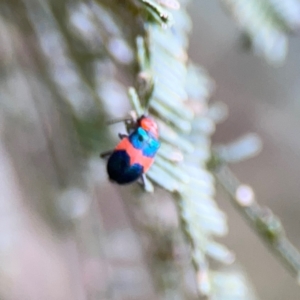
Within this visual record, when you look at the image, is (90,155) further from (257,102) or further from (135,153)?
(257,102)

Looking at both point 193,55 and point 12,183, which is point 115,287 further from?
point 193,55

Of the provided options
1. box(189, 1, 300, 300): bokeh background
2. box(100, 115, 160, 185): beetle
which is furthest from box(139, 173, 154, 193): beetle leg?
box(189, 1, 300, 300): bokeh background

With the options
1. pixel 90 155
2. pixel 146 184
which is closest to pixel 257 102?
pixel 90 155

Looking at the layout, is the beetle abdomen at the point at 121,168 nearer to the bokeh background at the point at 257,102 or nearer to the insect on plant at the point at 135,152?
the insect on plant at the point at 135,152

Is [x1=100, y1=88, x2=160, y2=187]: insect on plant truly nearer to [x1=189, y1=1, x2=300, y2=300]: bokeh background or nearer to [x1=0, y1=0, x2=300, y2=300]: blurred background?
[x1=0, y1=0, x2=300, y2=300]: blurred background

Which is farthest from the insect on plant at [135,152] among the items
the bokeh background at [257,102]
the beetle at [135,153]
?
the bokeh background at [257,102]
